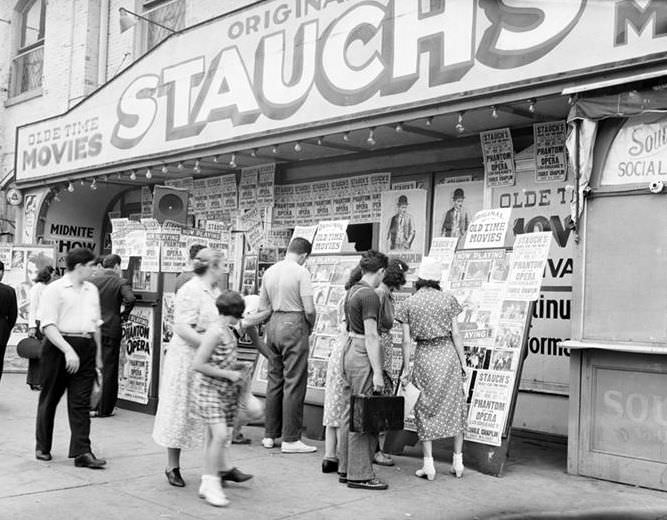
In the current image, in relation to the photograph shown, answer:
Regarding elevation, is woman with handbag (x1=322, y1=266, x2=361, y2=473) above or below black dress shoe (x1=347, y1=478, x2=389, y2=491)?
above

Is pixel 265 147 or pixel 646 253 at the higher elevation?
pixel 265 147

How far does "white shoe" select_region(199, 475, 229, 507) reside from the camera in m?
5.34

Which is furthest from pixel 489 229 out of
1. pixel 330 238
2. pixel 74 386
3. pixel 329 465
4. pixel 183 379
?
pixel 74 386

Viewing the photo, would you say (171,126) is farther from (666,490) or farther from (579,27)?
(666,490)

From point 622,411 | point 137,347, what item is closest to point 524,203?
point 622,411

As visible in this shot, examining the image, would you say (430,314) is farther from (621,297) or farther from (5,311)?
(5,311)

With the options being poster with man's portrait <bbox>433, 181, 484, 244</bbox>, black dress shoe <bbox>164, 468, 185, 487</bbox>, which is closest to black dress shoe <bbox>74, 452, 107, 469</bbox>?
black dress shoe <bbox>164, 468, 185, 487</bbox>

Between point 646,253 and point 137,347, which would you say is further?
point 137,347

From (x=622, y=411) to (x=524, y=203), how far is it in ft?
8.96

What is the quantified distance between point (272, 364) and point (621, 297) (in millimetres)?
3256

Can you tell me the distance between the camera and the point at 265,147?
9719 mm

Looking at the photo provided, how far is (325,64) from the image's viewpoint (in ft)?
29.4

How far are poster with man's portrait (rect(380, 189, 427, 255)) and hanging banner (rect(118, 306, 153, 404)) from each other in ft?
9.93

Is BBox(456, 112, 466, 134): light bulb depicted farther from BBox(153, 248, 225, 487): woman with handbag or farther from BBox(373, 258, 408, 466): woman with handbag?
BBox(153, 248, 225, 487): woman with handbag
